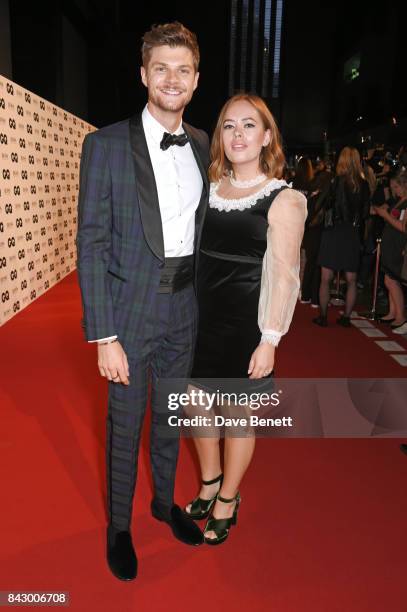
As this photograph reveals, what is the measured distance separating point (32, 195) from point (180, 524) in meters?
5.03

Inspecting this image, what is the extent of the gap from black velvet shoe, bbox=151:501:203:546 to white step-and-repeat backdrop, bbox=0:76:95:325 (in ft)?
11.7

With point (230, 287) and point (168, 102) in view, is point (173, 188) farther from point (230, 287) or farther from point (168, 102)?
point (230, 287)

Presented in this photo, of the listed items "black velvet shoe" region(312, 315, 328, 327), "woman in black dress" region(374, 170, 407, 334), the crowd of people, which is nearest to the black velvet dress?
the crowd of people

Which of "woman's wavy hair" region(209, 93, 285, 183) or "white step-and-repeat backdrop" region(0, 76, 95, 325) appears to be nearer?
"woman's wavy hair" region(209, 93, 285, 183)

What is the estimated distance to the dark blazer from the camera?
4.94 ft

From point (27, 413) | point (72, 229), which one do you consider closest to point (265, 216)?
point (27, 413)

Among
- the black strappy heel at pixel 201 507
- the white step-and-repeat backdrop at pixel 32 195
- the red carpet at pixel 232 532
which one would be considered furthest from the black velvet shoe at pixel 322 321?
the black strappy heel at pixel 201 507

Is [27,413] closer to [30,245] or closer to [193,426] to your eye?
[193,426]

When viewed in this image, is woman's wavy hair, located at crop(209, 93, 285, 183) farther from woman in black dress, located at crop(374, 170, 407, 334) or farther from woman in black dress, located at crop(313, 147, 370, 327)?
woman in black dress, located at crop(313, 147, 370, 327)

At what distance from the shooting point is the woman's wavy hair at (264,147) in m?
1.75

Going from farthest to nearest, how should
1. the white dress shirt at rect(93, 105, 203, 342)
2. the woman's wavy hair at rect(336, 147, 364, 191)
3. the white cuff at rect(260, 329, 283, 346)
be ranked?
1. the woman's wavy hair at rect(336, 147, 364, 191)
2. the white cuff at rect(260, 329, 283, 346)
3. the white dress shirt at rect(93, 105, 203, 342)

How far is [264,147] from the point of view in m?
1.80

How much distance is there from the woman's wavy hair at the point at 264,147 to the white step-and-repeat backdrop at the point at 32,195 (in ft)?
12.3

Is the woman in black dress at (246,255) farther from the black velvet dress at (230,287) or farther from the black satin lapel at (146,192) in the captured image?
the black satin lapel at (146,192)
